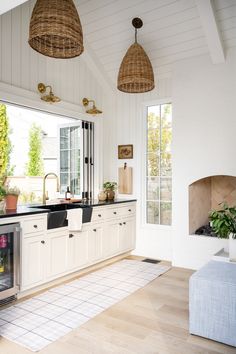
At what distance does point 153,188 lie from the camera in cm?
486

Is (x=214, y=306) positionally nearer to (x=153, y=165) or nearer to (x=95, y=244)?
(x=95, y=244)

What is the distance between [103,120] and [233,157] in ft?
7.14

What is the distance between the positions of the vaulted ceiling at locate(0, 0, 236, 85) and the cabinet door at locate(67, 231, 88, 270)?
2.70 metres

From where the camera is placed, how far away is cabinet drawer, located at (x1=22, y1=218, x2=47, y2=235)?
10.3 feet

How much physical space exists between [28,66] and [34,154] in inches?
177

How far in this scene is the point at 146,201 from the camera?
16.2 feet

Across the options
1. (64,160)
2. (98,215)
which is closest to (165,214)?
(98,215)

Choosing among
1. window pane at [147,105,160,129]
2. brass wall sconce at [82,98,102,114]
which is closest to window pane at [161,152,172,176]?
window pane at [147,105,160,129]

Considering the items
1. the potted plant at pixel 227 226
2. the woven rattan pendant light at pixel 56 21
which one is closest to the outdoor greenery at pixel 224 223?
the potted plant at pixel 227 226

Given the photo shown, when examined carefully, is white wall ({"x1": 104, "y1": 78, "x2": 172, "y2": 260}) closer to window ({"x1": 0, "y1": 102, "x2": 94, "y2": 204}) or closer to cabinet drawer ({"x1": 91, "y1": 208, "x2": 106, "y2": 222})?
window ({"x1": 0, "y1": 102, "x2": 94, "y2": 204})

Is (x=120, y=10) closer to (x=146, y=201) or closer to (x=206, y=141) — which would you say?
(x=206, y=141)

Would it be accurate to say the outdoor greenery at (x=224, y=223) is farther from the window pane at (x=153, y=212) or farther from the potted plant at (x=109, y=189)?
the potted plant at (x=109, y=189)

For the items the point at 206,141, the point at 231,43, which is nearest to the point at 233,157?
the point at 206,141

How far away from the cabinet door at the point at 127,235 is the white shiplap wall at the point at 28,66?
1997 mm
